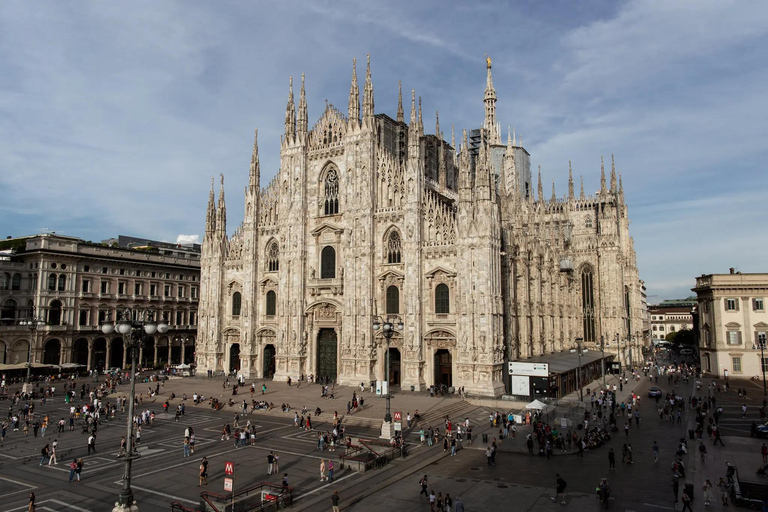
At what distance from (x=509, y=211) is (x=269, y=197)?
26729 mm

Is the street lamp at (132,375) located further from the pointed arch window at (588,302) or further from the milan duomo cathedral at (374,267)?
the pointed arch window at (588,302)

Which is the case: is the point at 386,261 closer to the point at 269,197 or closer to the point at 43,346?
the point at 269,197

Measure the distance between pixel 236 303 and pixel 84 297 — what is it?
2135 cm

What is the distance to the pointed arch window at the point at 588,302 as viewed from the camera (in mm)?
83688

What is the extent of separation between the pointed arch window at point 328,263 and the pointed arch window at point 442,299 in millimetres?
11819

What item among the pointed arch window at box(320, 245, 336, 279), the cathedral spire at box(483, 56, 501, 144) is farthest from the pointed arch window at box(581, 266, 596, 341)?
the pointed arch window at box(320, 245, 336, 279)

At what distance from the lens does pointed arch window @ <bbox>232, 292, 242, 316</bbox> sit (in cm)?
6234

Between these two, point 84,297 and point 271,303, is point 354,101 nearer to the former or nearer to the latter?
point 271,303

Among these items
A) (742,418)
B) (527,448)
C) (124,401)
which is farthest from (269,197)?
(742,418)

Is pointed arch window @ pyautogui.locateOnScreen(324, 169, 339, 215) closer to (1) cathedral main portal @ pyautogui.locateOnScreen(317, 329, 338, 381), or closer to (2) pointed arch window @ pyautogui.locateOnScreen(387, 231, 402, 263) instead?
(2) pointed arch window @ pyautogui.locateOnScreen(387, 231, 402, 263)

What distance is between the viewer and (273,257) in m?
60.1

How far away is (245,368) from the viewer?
193ft

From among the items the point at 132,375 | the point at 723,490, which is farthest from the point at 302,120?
the point at 723,490

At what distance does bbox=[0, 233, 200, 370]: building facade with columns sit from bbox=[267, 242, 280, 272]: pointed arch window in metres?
17.8
